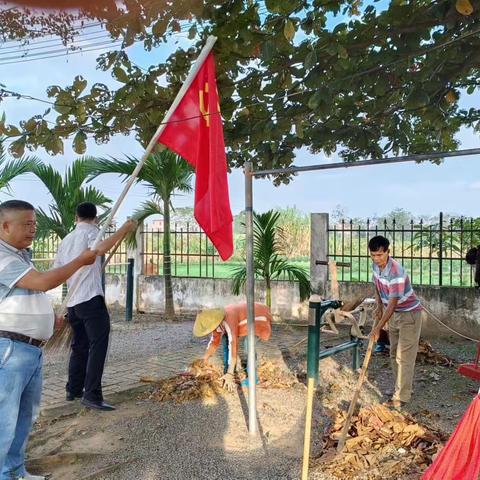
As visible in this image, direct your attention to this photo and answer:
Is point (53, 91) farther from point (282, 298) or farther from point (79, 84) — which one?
point (282, 298)

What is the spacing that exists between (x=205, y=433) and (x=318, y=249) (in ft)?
16.6

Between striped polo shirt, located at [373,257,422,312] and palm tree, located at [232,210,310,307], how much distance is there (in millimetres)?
3764

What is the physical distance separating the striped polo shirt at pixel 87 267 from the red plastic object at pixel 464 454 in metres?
3.05

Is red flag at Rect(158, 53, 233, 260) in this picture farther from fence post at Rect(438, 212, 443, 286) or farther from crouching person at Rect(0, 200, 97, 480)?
fence post at Rect(438, 212, 443, 286)

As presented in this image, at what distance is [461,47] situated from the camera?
395 cm

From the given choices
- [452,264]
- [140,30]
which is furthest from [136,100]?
[452,264]

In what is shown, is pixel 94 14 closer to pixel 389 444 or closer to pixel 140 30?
pixel 140 30

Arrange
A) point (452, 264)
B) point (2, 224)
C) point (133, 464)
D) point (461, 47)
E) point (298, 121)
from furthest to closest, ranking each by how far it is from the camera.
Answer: point (452, 264) < point (298, 121) < point (461, 47) < point (133, 464) < point (2, 224)

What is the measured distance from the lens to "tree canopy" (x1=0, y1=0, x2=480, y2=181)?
3.41m

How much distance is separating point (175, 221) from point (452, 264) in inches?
204

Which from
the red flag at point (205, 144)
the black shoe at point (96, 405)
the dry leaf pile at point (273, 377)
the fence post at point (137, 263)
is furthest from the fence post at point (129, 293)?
the red flag at point (205, 144)

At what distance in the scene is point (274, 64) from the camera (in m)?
3.94

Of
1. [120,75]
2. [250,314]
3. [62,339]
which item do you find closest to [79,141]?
[120,75]

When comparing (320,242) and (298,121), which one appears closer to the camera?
(298,121)
